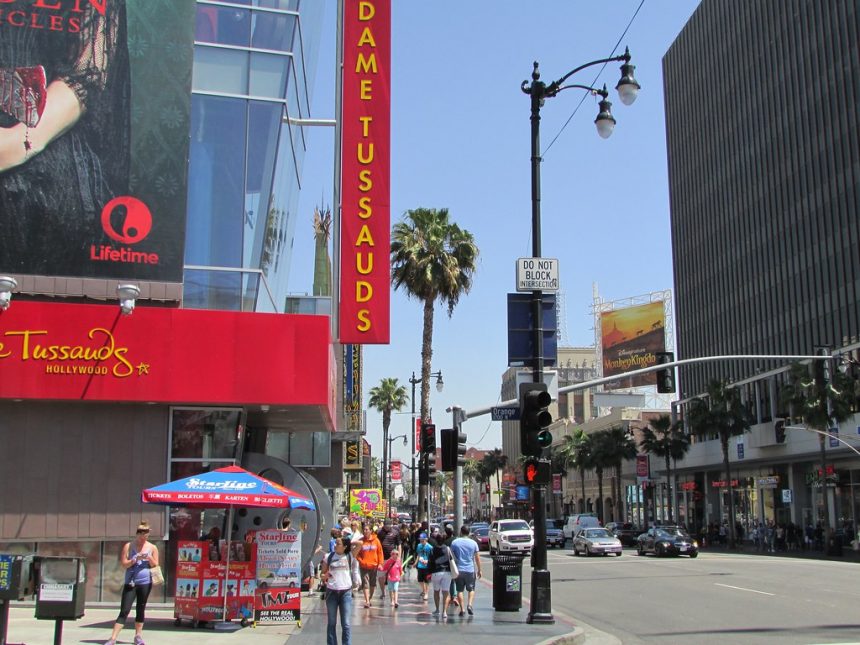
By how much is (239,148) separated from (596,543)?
101 feet

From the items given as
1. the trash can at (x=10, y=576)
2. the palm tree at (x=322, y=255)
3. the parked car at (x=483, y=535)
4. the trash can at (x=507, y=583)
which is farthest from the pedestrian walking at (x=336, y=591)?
the parked car at (x=483, y=535)

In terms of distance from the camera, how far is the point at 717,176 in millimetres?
82438

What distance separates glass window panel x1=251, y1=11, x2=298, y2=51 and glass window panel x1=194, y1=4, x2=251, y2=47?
21 centimetres

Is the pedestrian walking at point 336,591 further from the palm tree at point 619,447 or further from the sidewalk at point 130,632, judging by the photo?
the palm tree at point 619,447

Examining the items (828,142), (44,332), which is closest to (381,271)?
(44,332)

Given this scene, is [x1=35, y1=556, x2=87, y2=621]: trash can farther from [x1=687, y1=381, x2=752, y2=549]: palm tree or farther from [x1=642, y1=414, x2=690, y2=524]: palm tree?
[x1=642, y1=414, x2=690, y2=524]: palm tree

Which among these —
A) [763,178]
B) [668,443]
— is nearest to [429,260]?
[668,443]

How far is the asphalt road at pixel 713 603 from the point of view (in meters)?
14.6

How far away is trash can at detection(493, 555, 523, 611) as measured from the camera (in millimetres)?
17656

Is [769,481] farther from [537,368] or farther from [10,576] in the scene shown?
[10,576]

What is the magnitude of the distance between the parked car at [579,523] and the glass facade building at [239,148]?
36364 mm

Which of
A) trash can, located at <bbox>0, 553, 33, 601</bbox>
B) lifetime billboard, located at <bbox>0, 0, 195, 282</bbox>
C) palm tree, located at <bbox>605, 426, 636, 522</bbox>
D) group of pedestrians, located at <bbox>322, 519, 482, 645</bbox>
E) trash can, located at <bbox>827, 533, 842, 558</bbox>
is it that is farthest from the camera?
palm tree, located at <bbox>605, 426, 636, 522</bbox>

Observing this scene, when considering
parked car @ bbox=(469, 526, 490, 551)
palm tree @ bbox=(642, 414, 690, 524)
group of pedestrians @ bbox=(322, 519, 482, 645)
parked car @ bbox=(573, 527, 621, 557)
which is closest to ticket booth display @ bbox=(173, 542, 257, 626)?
group of pedestrians @ bbox=(322, 519, 482, 645)

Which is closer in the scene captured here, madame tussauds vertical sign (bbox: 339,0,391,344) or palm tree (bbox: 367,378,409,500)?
madame tussauds vertical sign (bbox: 339,0,391,344)
